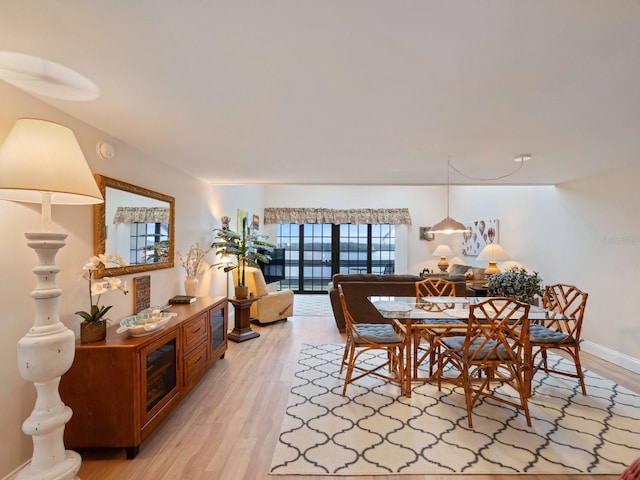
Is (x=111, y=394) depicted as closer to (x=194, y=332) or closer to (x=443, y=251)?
(x=194, y=332)

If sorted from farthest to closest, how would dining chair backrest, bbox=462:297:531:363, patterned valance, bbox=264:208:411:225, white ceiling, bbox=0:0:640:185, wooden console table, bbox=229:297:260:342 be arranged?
patterned valance, bbox=264:208:411:225, wooden console table, bbox=229:297:260:342, dining chair backrest, bbox=462:297:531:363, white ceiling, bbox=0:0:640:185

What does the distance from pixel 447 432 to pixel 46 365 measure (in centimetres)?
245

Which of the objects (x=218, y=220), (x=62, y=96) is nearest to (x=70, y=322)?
Result: (x=62, y=96)

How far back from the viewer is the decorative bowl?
80.7 inches

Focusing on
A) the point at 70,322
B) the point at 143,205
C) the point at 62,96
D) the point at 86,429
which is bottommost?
the point at 86,429

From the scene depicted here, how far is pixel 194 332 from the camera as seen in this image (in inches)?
106

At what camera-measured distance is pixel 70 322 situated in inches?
80.0

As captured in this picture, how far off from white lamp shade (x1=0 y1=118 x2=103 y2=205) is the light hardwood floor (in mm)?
A: 1637

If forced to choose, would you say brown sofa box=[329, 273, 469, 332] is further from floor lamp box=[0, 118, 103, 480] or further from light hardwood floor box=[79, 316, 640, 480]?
floor lamp box=[0, 118, 103, 480]

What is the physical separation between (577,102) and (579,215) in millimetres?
2770

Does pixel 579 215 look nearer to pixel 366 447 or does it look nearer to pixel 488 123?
pixel 488 123

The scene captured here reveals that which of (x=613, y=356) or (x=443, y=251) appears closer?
(x=613, y=356)

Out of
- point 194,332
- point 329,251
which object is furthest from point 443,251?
point 194,332

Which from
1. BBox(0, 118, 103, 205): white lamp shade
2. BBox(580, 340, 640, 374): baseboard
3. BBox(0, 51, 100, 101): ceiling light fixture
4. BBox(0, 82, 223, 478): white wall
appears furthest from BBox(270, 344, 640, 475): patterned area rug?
BBox(0, 51, 100, 101): ceiling light fixture
